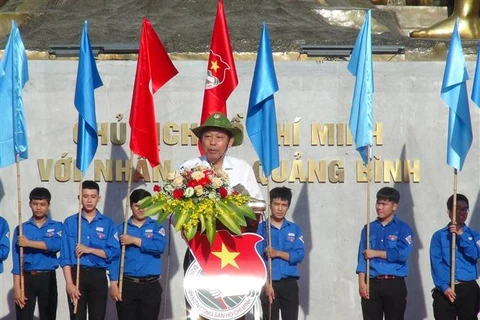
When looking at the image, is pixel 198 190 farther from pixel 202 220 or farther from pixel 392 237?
pixel 392 237

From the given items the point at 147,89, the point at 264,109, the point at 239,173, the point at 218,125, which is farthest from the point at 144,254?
the point at 218,125

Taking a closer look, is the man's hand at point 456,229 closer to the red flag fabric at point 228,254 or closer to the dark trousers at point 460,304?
the dark trousers at point 460,304

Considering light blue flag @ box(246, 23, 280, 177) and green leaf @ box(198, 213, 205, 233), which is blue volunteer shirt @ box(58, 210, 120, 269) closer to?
light blue flag @ box(246, 23, 280, 177)

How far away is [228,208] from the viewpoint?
10.7 metres

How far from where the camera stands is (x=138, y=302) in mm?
13164

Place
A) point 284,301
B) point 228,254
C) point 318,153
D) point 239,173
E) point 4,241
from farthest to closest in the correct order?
point 318,153
point 284,301
point 4,241
point 239,173
point 228,254

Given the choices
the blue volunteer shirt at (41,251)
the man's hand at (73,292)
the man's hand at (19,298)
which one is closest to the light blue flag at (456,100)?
the man's hand at (73,292)

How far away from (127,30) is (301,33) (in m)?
1.83

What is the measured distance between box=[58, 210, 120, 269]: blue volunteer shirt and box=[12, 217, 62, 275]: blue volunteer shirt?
0.67 ft

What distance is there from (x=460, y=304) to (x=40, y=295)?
376cm

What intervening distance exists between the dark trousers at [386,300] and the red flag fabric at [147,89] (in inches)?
88.3

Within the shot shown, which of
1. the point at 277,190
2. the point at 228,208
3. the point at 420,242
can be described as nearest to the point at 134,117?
the point at 277,190

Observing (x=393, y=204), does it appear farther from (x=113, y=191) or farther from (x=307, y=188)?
(x=113, y=191)

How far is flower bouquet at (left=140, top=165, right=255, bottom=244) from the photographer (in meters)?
10.7
